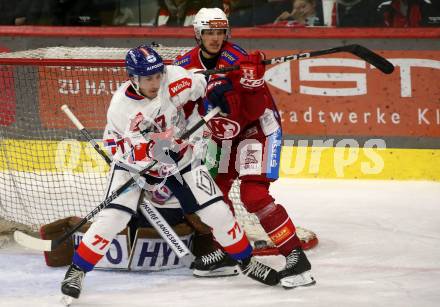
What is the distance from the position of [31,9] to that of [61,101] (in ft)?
4.54

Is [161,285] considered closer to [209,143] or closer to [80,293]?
[80,293]

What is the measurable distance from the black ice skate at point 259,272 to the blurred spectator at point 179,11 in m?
2.96

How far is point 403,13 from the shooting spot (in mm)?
6617

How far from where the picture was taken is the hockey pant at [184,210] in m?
4.15

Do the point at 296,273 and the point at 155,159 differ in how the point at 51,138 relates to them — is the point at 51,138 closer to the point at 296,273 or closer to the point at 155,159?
the point at 155,159

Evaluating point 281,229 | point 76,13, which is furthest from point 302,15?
point 281,229

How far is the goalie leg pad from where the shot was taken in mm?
4141

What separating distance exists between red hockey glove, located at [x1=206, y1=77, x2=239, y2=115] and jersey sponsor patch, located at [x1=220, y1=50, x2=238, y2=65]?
16 centimetres

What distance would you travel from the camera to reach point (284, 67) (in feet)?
21.9

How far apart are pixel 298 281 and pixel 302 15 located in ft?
9.45

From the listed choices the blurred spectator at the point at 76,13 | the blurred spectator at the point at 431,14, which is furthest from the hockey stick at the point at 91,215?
the blurred spectator at the point at 76,13

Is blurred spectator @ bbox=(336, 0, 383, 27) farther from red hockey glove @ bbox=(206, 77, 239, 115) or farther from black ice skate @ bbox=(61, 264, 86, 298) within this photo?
black ice skate @ bbox=(61, 264, 86, 298)

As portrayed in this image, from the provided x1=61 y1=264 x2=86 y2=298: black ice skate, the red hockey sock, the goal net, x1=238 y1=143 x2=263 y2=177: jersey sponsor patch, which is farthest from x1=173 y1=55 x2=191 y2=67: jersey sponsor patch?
x1=61 y1=264 x2=86 y2=298: black ice skate

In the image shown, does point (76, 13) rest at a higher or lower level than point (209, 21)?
higher
